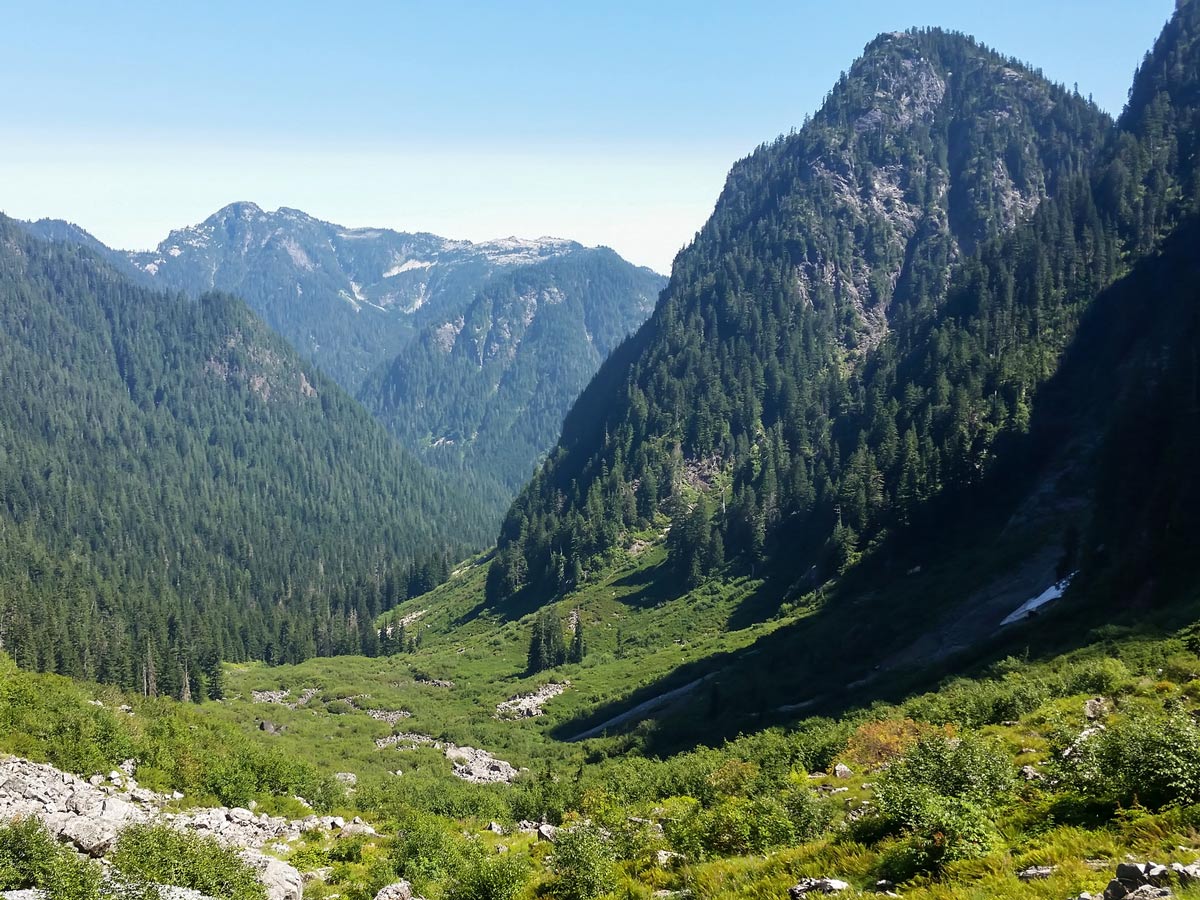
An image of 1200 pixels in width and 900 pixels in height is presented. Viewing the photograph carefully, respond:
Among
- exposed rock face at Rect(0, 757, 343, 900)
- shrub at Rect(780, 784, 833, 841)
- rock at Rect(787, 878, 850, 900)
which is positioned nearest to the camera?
rock at Rect(787, 878, 850, 900)

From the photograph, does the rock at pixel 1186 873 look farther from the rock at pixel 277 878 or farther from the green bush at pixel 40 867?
the green bush at pixel 40 867

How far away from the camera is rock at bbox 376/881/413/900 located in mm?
31141

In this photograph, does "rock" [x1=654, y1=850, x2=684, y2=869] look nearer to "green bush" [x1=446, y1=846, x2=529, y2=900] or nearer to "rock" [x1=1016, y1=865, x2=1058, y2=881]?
"green bush" [x1=446, y1=846, x2=529, y2=900]

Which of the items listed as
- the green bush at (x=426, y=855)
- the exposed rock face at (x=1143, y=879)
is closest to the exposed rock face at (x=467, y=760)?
the green bush at (x=426, y=855)

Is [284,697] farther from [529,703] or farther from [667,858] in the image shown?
[667,858]

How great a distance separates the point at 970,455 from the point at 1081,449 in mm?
14283

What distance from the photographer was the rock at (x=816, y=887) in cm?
1688

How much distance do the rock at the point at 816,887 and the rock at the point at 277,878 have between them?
22701 mm

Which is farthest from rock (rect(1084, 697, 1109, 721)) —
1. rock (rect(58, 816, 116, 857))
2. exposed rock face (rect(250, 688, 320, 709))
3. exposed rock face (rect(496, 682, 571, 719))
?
exposed rock face (rect(250, 688, 320, 709))

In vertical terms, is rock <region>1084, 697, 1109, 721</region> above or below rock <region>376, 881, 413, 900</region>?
above

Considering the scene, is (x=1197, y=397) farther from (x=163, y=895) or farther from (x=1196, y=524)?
(x=163, y=895)

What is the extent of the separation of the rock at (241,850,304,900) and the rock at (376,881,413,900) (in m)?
3.93

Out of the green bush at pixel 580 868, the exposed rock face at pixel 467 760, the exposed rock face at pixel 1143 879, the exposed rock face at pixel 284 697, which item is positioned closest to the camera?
the exposed rock face at pixel 1143 879

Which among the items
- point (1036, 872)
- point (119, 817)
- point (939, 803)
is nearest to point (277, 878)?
point (119, 817)
